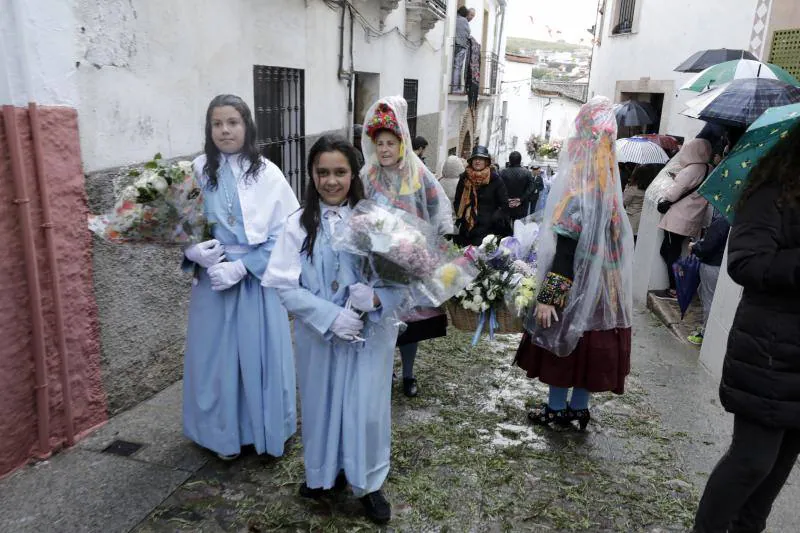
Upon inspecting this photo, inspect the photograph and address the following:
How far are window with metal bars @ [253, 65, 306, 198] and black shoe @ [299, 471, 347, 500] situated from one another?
3.17 m

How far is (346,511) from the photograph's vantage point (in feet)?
8.89

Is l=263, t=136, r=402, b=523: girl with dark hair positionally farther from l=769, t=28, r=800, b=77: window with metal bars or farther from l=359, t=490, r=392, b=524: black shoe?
l=769, t=28, r=800, b=77: window with metal bars

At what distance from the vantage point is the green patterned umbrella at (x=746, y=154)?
212cm

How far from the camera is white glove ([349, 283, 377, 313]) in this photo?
2365 mm

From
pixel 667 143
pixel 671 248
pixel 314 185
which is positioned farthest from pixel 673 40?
pixel 314 185

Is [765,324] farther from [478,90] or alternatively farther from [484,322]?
[478,90]

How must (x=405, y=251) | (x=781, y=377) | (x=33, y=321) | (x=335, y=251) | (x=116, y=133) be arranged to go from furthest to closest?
(x=116, y=133) → (x=33, y=321) → (x=335, y=251) → (x=405, y=251) → (x=781, y=377)

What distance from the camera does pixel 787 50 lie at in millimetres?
6871

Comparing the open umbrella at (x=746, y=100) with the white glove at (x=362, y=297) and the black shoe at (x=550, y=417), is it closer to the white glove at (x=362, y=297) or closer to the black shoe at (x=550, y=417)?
→ the black shoe at (x=550, y=417)

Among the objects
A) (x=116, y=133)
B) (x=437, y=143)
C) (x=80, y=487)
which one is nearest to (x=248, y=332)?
(x=80, y=487)

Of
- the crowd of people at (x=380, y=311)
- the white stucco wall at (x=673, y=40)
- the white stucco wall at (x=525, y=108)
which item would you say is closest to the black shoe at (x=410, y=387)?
the crowd of people at (x=380, y=311)

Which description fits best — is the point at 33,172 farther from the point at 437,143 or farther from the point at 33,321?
the point at 437,143

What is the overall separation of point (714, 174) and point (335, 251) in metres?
1.60

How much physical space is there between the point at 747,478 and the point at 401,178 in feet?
7.75
